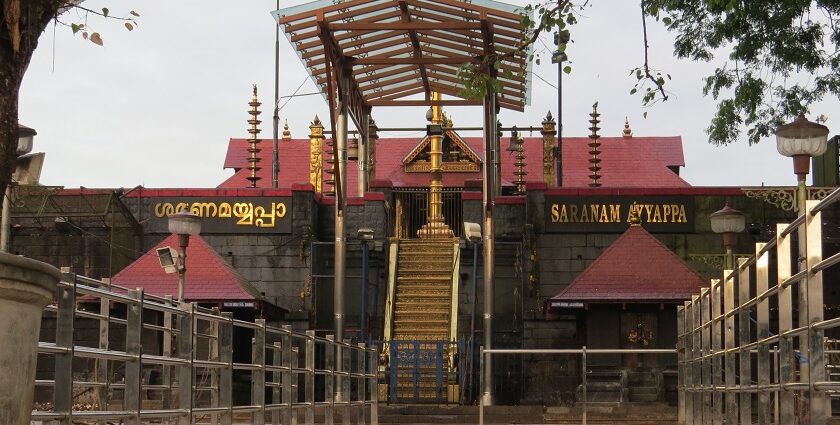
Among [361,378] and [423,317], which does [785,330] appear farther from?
[423,317]

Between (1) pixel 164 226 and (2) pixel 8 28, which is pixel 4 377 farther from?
(1) pixel 164 226

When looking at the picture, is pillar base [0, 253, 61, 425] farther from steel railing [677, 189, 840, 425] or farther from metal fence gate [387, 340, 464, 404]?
metal fence gate [387, 340, 464, 404]

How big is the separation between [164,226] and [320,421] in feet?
35.2

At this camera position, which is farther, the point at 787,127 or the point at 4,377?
the point at 787,127

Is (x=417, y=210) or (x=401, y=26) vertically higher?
(x=401, y=26)

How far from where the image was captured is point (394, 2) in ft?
87.8

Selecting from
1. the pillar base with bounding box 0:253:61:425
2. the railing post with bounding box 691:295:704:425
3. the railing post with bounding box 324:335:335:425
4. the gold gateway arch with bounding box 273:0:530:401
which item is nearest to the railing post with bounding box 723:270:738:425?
the railing post with bounding box 691:295:704:425

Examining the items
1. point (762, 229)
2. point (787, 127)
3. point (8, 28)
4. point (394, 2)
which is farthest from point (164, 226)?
point (8, 28)

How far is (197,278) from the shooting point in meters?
28.0

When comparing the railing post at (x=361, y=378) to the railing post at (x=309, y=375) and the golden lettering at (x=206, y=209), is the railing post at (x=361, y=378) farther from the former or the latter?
the golden lettering at (x=206, y=209)

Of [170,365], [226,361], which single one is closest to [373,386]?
[226,361]

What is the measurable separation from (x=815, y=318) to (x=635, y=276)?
63.5 feet

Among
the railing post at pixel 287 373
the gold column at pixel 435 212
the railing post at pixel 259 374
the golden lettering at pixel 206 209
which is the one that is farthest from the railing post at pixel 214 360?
the gold column at pixel 435 212

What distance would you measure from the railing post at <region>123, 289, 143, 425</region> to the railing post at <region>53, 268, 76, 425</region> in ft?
3.77
